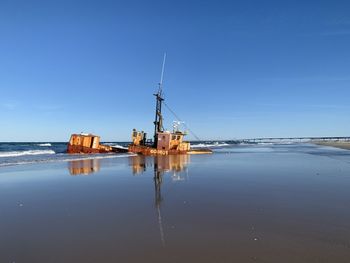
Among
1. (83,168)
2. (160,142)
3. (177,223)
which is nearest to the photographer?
(177,223)

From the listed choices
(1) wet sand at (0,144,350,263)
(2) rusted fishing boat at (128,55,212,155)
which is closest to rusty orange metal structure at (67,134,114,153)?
(2) rusted fishing boat at (128,55,212,155)

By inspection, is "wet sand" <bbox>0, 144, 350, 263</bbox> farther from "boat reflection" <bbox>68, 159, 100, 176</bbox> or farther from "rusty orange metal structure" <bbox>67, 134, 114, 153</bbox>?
"rusty orange metal structure" <bbox>67, 134, 114, 153</bbox>

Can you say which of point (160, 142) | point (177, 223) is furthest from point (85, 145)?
point (177, 223)

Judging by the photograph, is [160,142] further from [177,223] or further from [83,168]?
[177,223]

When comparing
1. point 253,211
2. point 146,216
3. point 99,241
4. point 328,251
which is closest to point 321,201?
point 253,211

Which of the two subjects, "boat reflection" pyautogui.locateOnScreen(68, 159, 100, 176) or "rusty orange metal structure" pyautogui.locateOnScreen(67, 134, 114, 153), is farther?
"rusty orange metal structure" pyautogui.locateOnScreen(67, 134, 114, 153)

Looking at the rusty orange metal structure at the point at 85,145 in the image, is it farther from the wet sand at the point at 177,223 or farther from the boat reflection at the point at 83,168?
the wet sand at the point at 177,223

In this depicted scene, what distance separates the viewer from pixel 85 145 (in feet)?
156

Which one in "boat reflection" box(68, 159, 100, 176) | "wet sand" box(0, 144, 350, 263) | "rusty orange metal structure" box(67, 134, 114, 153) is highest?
"rusty orange metal structure" box(67, 134, 114, 153)

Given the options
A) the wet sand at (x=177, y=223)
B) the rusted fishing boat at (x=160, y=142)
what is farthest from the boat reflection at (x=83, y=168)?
the rusted fishing boat at (x=160, y=142)

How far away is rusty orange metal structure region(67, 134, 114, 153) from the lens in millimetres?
47369

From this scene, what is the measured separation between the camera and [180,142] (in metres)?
44.2

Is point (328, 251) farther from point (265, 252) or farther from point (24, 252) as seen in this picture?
point (24, 252)

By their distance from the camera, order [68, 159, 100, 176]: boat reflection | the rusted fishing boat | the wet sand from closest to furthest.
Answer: the wet sand
[68, 159, 100, 176]: boat reflection
the rusted fishing boat
